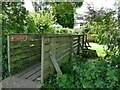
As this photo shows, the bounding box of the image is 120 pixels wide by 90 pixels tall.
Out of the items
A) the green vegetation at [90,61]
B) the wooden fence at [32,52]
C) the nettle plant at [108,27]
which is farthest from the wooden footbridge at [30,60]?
the nettle plant at [108,27]

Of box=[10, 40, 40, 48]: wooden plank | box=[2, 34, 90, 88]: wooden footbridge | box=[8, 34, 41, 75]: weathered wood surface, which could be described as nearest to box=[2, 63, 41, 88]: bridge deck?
box=[2, 34, 90, 88]: wooden footbridge

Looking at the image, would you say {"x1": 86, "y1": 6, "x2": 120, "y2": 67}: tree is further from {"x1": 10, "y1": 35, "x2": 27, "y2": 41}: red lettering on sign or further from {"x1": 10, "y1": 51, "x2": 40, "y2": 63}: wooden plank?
{"x1": 10, "y1": 51, "x2": 40, "y2": 63}: wooden plank

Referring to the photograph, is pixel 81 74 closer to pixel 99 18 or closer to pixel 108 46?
pixel 108 46

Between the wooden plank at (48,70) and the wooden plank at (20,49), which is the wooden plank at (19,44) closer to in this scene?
the wooden plank at (20,49)

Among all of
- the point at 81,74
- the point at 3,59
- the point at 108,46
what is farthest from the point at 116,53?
the point at 3,59

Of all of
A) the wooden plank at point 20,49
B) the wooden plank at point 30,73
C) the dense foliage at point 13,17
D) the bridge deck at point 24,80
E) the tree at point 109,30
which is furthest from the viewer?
the dense foliage at point 13,17

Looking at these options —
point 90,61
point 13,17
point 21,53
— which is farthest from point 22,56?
point 90,61

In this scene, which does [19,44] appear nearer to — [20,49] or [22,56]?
[20,49]

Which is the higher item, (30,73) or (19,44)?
(19,44)

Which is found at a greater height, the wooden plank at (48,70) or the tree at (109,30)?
the tree at (109,30)

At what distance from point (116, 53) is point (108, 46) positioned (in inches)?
8.2

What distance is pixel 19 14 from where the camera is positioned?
16.6 ft

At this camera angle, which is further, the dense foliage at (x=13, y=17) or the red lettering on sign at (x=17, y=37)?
the dense foliage at (x=13, y=17)

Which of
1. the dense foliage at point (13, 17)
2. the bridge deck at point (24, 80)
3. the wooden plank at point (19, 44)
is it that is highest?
the dense foliage at point (13, 17)
